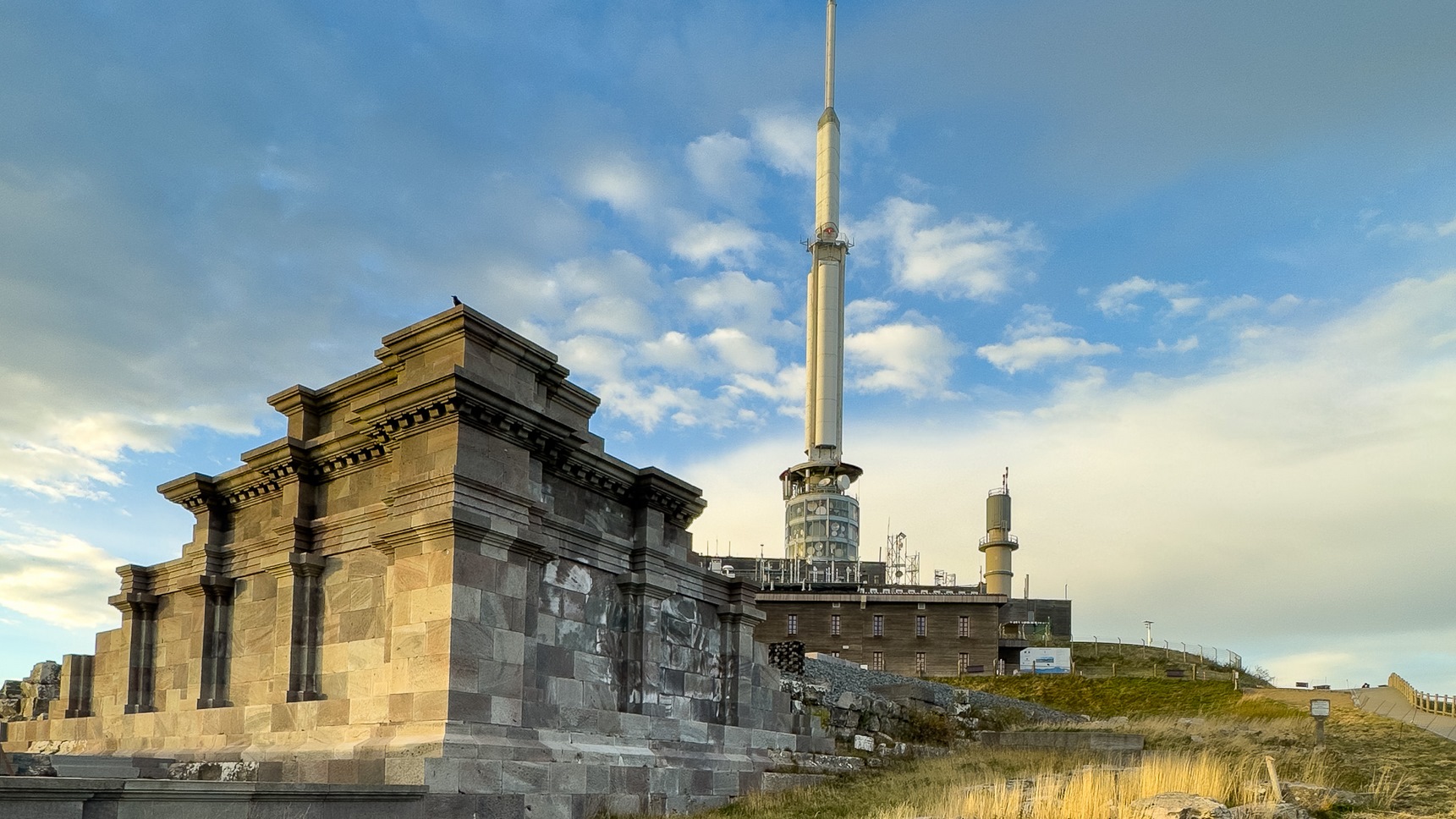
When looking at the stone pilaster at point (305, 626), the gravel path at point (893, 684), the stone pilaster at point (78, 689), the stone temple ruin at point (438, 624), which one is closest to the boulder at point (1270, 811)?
the stone temple ruin at point (438, 624)

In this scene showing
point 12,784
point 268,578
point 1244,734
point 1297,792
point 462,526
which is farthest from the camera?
point 1244,734

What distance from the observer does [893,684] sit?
1670 inches

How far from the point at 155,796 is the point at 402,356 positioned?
7771 mm

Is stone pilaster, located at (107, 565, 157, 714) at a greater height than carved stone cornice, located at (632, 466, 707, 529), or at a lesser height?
lesser

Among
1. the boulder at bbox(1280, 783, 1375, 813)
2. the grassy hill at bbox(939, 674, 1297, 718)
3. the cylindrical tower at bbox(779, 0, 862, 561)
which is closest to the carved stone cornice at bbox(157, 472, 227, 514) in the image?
the boulder at bbox(1280, 783, 1375, 813)

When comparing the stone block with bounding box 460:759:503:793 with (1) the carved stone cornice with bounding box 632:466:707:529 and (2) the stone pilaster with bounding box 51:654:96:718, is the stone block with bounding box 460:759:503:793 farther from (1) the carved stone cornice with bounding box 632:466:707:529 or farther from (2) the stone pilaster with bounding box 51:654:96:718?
(2) the stone pilaster with bounding box 51:654:96:718

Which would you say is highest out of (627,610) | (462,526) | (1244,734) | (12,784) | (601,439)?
(601,439)

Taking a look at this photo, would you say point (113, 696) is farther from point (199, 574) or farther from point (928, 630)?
point (928, 630)

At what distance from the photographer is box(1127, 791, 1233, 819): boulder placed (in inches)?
527

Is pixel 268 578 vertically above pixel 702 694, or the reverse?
pixel 268 578

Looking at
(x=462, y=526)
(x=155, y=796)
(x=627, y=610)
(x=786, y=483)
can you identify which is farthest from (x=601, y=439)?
(x=786, y=483)

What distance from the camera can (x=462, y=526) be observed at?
603 inches

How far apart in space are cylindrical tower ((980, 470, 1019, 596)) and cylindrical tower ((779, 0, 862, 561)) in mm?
11633

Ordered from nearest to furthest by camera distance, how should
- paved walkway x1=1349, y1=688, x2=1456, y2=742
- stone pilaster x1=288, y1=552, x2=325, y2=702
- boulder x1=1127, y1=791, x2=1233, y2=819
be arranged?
boulder x1=1127, y1=791, x2=1233, y2=819, stone pilaster x1=288, y1=552, x2=325, y2=702, paved walkway x1=1349, y1=688, x2=1456, y2=742
